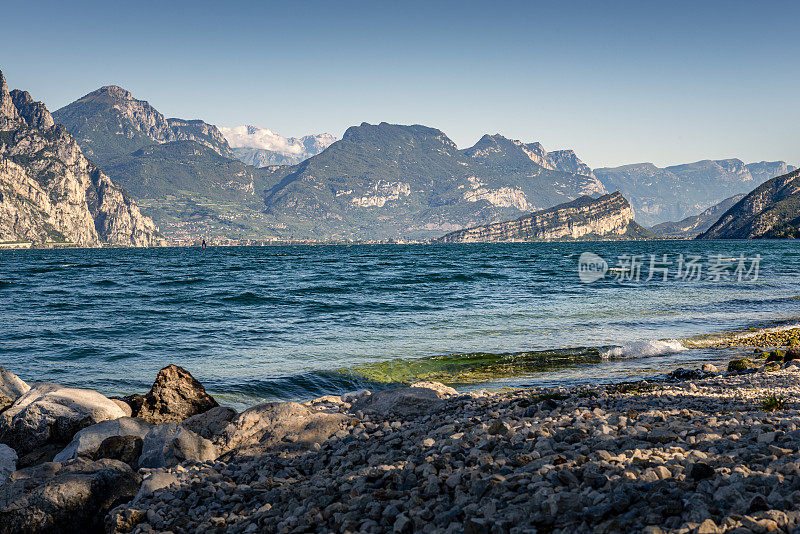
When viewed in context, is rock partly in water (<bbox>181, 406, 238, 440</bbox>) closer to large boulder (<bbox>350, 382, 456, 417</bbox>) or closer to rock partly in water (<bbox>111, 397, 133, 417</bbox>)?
rock partly in water (<bbox>111, 397, 133, 417</bbox>)

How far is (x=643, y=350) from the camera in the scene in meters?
18.8

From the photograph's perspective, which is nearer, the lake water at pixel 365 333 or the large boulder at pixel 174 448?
the large boulder at pixel 174 448

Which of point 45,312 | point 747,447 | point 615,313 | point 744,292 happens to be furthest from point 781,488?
point 744,292

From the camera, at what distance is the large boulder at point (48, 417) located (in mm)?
10445

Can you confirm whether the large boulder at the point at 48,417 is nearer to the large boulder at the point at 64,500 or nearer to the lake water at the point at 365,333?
the large boulder at the point at 64,500

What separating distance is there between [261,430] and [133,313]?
25429 millimetres

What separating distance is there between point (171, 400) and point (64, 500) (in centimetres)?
466

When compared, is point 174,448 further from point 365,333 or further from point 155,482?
point 365,333

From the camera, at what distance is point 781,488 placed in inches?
190

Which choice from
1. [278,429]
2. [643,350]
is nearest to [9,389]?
[278,429]

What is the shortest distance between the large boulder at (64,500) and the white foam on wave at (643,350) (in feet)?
51.8

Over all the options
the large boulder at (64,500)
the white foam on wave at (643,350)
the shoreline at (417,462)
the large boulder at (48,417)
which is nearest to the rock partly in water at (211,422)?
the shoreline at (417,462)

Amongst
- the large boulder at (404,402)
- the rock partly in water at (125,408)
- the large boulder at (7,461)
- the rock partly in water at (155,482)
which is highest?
the large boulder at (404,402)

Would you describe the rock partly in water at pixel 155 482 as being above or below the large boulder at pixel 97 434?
above
